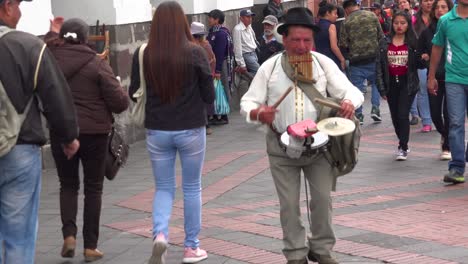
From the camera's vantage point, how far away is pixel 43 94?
5074 millimetres

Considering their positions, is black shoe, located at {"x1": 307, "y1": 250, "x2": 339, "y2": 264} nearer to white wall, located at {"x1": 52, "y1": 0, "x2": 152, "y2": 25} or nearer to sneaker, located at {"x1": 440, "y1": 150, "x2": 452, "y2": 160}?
sneaker, located at {"x1": 440, "y1": 150, "x2": 452, "y2": 160}

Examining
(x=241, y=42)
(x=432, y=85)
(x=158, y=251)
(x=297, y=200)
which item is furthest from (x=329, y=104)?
(x=241, y=42)

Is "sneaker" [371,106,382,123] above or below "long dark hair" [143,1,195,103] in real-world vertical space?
below

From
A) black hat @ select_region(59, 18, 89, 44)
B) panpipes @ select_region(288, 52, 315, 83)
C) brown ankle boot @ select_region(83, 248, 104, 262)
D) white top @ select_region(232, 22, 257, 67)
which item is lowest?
brown ankle boot @ select_region(83, 248, 104, 262)

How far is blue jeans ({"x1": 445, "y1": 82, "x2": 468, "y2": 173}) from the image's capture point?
354 inches

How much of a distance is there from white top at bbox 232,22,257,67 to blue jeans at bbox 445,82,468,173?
670 centimetres

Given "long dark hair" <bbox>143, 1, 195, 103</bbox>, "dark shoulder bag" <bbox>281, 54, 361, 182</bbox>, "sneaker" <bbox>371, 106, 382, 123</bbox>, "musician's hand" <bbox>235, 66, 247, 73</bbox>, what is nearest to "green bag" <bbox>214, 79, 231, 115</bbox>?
"musician's hand" <bbox>235, 66, 247, 73</bbox>

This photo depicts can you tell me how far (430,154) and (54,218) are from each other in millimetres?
4661

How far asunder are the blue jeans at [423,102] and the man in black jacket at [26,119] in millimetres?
8250

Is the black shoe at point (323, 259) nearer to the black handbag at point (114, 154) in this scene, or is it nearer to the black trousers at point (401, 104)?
the black handbag at point (114, 154)

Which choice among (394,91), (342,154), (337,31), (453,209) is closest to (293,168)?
(342,154)

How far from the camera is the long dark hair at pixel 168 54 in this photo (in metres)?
6.39

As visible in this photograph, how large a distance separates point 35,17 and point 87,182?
4036mm

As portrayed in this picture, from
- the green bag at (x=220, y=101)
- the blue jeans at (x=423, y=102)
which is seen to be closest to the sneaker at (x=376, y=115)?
the blue jeans at (x=423, y=102)
